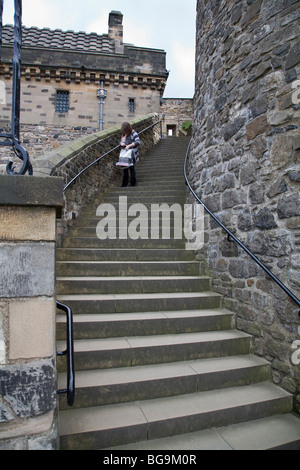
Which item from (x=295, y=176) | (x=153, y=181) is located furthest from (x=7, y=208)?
(x=153, y=181)

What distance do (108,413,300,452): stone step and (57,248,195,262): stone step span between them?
2482 millimetres

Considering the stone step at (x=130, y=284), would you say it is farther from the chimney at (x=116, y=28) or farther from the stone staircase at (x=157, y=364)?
the chimney at (x=116, y=28)

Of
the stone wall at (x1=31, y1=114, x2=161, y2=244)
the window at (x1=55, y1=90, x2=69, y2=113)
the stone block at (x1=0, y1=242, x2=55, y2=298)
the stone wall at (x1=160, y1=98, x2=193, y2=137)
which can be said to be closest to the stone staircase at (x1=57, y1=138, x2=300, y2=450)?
the stone wall at (x1=31, y1=114, x2=161, y2=244)

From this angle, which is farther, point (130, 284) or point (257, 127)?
point (130, 284)

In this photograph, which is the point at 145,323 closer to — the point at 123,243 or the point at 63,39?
the point at 123,243

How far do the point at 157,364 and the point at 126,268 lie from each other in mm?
1526

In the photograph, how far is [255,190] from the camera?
3.19 m

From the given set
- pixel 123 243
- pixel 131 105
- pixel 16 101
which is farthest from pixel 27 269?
pixel 131 105

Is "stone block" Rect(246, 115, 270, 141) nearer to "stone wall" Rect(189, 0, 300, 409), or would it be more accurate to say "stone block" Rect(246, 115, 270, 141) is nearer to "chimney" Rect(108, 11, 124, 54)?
"stone wall" Rect(189, 0, 300, 409)

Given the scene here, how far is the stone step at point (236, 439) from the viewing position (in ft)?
6.90

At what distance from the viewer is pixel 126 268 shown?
4062mm

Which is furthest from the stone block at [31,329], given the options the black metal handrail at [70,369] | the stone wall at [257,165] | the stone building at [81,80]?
the stone building at [81,80]

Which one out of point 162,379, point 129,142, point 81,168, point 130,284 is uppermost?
point 129,142

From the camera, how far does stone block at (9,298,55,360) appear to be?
1511 millimetres
